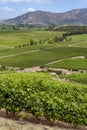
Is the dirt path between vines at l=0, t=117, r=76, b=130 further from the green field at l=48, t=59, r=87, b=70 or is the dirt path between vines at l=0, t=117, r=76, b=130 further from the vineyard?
the green field at l=48, t=59, r=87, b=70

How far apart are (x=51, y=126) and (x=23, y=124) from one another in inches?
60.4

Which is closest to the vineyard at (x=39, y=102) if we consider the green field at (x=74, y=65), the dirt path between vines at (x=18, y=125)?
the dirt path between vines at (x=18, y=125)

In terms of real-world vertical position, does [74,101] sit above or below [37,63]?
above

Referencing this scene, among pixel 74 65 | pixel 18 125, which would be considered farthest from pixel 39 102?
pixel 74 65

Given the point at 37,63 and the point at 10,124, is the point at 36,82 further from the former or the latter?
the point at 37,63

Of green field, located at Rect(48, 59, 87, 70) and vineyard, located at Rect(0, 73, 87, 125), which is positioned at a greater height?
vineyard, located at Rect(0, 73, 87, 125)

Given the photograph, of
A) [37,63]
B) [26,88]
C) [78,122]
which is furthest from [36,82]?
[37,63]

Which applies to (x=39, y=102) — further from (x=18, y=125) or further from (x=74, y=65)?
(x=74, y=65)

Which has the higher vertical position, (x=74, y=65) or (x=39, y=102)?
(x=39, y=102)

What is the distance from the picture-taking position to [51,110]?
16.4 m

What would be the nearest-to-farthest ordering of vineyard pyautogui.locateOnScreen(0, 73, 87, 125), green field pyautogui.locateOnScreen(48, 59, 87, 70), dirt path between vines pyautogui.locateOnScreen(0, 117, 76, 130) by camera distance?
1. dirt path between vines pyautogui.locateOnScreen(0, 117, 76, 130)
2. vineyard pyautogui.locateOnScreen(0, 73, 87, 125)
3. green field pyautogui.locateOnScreen(48, 59, 87, 70)

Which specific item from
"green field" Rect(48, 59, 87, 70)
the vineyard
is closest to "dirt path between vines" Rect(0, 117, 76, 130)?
the vineyard

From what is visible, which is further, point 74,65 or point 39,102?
point 74,65

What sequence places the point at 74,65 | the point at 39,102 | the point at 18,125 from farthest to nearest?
the point at 74,65, the point at 39,102, the point at 18,125
